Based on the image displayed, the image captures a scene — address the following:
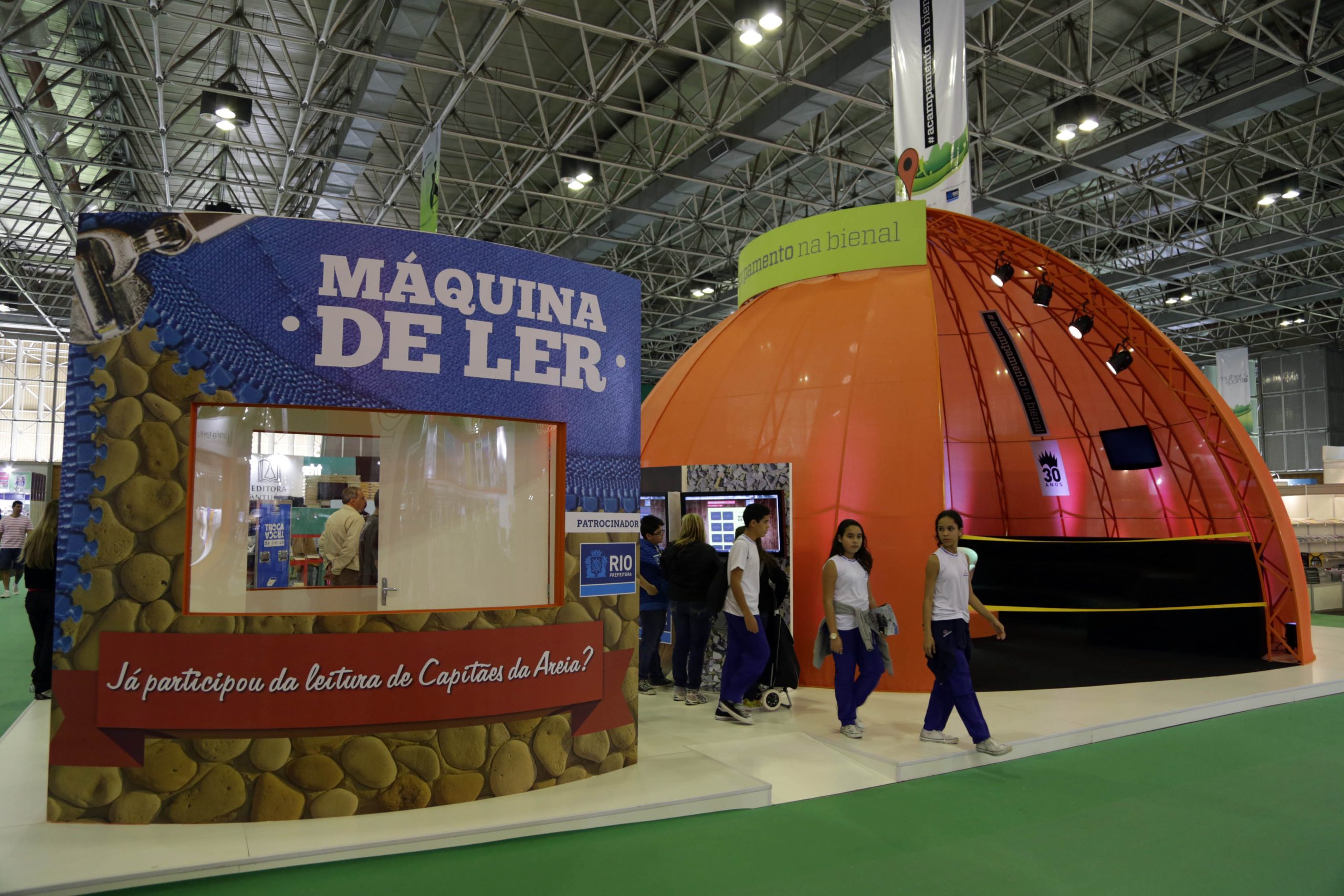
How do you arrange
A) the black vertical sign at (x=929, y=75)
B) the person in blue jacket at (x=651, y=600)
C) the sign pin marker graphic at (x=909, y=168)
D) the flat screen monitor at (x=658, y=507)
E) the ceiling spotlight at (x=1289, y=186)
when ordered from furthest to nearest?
the ceiling spotlight at (x=1289, y=186)
the sign pin marker graphic at (x=909, y=168)
the black vertical sign at (x=929, y=75)
the flat screen monitor at (x=658, y=507)
the person in blue jacket at (x=651, y=600)

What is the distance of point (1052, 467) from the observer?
449 inches

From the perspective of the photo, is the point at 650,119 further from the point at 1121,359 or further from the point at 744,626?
the point at 744,626

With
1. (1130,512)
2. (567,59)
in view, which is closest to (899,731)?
(1130,512)

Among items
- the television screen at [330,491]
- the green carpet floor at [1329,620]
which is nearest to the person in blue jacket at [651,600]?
the television screen at [330,491]

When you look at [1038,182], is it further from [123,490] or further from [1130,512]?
[123,490]

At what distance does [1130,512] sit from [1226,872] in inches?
336

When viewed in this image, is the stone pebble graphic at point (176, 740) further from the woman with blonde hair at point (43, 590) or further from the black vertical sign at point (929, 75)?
the black vertical sign at point (929, 75)

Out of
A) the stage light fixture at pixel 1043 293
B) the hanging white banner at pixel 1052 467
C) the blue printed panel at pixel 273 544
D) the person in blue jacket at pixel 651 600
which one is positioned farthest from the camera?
the hanging white banner at pixel 1052 467

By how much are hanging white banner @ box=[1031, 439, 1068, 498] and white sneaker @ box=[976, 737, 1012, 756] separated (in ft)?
21.4

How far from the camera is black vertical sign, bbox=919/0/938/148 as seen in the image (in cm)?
929

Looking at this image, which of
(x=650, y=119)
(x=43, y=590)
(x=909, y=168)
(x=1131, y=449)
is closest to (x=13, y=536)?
(x=43, y=590)

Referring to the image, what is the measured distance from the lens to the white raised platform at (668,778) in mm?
3865

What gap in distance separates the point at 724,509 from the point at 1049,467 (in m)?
5.36

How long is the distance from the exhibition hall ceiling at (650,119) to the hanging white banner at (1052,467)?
5.06 metres
